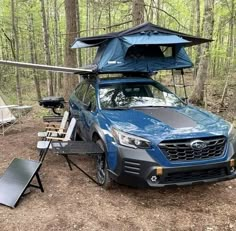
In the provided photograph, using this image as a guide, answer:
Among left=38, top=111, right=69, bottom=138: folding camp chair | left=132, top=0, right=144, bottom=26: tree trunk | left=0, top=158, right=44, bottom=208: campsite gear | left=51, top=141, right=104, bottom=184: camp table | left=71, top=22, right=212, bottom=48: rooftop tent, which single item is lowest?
left=38, top=111, right=69, bottom=138: folding camp chair

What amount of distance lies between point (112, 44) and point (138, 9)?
3.31 metres

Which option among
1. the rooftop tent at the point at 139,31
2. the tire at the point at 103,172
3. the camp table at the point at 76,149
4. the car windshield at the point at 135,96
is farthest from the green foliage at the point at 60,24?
the tire at the point at 103,172

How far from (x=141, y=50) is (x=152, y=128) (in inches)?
103

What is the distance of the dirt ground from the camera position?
11.6ft

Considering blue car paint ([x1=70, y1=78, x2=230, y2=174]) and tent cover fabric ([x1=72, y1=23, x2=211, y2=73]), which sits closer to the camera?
blue car paint ([x1=70, y1=78, x2=230, y2=174])

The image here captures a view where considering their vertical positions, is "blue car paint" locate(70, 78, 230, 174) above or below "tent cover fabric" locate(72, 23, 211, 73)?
below

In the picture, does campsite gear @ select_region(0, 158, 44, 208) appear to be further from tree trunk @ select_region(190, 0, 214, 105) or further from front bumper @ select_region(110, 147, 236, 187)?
tree trunk @ select_region(190, 0, 214, 105)

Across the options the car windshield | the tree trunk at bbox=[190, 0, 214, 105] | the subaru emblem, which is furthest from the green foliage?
the subaru emblem

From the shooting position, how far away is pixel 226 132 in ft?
13.6

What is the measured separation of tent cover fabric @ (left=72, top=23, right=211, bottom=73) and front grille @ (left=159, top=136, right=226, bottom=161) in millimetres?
2382

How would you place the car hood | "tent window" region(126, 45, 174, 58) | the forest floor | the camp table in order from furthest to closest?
"tent window" region(126, 45, 174, 58)
the camp table
the car hood
the forest floor

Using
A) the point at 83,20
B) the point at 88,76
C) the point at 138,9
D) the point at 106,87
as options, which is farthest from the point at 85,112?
the point at 83,20

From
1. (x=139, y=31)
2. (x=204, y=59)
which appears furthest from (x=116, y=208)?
(x=204, y=59)

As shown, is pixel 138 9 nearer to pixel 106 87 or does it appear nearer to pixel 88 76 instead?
pixel 88 76
